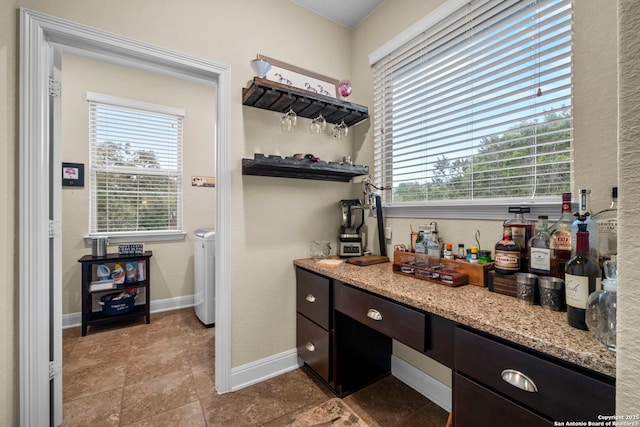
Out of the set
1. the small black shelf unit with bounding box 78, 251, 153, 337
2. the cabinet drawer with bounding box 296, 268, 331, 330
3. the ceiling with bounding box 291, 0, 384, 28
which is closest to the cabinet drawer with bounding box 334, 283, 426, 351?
the cabinet drawer with bounding box 296, 268, 331, 330

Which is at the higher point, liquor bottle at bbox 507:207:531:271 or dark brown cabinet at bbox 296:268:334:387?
liquor bottle at bbox 507:207:531:271

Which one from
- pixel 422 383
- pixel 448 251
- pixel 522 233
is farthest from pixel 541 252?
pixel 422 383

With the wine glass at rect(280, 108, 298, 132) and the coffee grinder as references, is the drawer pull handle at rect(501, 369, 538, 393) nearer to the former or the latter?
the coffee grinder

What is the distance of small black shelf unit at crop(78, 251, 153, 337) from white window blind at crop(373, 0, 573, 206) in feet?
9.03

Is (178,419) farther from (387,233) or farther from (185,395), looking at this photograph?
A: (387,233)

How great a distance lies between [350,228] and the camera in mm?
2252

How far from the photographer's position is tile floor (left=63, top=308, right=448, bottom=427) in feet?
5.32

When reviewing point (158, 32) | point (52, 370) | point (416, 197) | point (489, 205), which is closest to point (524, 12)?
point (489, 205)

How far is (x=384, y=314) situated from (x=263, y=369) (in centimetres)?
120

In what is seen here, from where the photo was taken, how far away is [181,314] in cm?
331

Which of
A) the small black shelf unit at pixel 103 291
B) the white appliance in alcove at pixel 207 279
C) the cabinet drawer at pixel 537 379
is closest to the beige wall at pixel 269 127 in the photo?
the cabinet drawer at pixel 537 379

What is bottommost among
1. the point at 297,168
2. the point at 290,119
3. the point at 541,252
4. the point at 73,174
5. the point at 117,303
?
the point at 117,303

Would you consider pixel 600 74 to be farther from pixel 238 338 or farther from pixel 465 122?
pixel 238 338

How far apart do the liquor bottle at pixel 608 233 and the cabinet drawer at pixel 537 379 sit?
0.53 m
